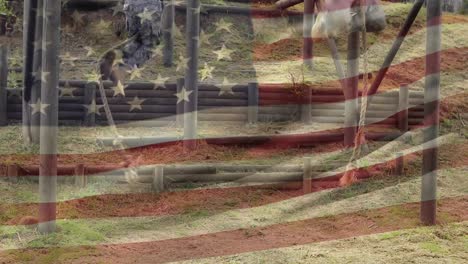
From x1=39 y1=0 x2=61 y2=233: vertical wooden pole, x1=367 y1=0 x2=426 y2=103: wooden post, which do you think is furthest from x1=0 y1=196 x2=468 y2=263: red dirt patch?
x1=367 y1=0 x2=426 y2=103: wooden post

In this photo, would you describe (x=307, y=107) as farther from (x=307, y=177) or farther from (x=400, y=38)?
(x=307, y=177)

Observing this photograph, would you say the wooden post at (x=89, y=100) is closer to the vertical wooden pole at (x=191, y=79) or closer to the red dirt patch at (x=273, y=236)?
the vertical wooden pole at (x=191, y=79)

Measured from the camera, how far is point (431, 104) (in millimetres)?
6473

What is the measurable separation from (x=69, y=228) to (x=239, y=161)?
3468mm

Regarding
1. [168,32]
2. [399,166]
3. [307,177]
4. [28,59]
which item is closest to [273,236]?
[307,177]

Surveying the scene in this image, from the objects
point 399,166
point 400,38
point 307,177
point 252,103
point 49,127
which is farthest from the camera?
point 252,103

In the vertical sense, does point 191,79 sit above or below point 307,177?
above

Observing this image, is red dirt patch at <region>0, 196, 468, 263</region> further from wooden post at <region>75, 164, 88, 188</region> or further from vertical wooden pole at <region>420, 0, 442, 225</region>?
wooden post at <region>75, 164, 88, 188</region>

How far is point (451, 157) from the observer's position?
9062mm

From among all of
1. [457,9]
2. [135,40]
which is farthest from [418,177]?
[457,9]

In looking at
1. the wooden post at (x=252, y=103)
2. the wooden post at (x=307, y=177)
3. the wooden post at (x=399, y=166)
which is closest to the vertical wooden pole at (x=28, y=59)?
the wooden post at (x=252, y=103)

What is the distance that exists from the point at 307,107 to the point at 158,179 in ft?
14.3
